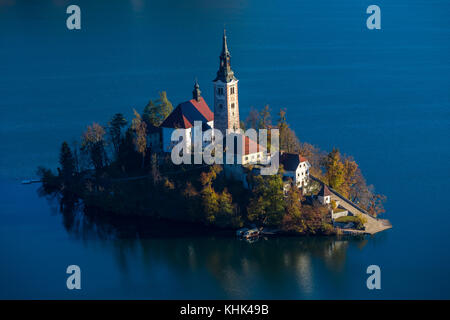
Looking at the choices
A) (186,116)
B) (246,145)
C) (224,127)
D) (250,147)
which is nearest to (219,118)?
(224,127)

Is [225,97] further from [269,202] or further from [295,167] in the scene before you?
[269,202]

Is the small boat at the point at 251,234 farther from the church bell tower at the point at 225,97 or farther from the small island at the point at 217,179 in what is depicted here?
the church bell tower at the point at 225,97

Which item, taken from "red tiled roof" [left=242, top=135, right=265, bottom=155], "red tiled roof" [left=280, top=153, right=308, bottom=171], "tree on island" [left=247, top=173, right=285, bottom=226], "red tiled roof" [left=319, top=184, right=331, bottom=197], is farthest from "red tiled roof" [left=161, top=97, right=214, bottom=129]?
"red tiled roof" [left=319, top=184, right=331, bottom=197]

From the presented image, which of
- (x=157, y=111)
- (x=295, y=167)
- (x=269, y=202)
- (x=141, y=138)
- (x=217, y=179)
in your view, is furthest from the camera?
(x=157, y=111)

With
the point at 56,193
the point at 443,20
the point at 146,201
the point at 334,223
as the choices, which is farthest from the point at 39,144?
the point at 443,20

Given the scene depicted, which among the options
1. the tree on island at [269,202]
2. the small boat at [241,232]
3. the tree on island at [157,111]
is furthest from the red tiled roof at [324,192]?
the tree on island at [157,111]
